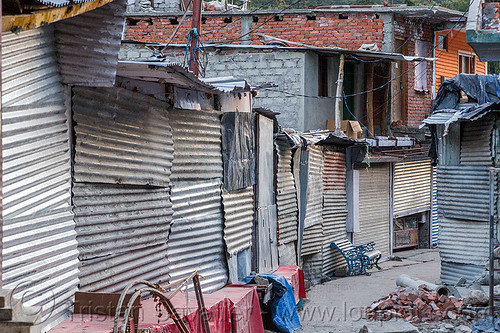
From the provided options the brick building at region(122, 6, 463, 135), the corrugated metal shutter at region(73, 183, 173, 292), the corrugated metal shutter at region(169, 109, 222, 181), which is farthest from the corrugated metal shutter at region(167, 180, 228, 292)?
the brick building at region(122, 6, 463, 135)

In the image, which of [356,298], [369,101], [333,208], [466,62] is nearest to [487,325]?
[356,298]

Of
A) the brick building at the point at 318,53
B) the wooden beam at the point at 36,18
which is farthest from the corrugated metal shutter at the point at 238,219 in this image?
the brick building at the point at 318,53

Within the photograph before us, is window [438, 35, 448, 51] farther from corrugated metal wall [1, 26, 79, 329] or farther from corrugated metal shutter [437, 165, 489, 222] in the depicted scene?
corrugated metal wall [1, 26, 79, 329]

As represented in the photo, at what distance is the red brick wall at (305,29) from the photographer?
21.2 m

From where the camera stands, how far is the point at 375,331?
10.3 meters

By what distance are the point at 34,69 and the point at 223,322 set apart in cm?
423

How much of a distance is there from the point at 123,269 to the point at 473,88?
11101 millimetres

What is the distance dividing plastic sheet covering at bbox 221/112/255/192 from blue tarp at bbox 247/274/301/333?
1.56 m

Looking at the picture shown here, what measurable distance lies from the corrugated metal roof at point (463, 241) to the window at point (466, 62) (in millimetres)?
12875

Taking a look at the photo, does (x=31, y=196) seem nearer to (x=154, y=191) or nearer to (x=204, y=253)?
(x=154, y=191)

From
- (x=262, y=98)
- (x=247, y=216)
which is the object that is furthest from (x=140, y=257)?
(x=262, y=98)

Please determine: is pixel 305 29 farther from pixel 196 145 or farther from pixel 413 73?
pixel 196 145

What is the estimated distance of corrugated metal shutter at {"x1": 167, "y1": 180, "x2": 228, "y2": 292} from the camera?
8898 millimetres

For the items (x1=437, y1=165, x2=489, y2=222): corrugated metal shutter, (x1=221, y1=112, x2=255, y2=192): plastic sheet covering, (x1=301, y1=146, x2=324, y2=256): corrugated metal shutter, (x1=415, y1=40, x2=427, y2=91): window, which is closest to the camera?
(x1=221, y1=112, x2=255, y2=192): plastic sheet covering
